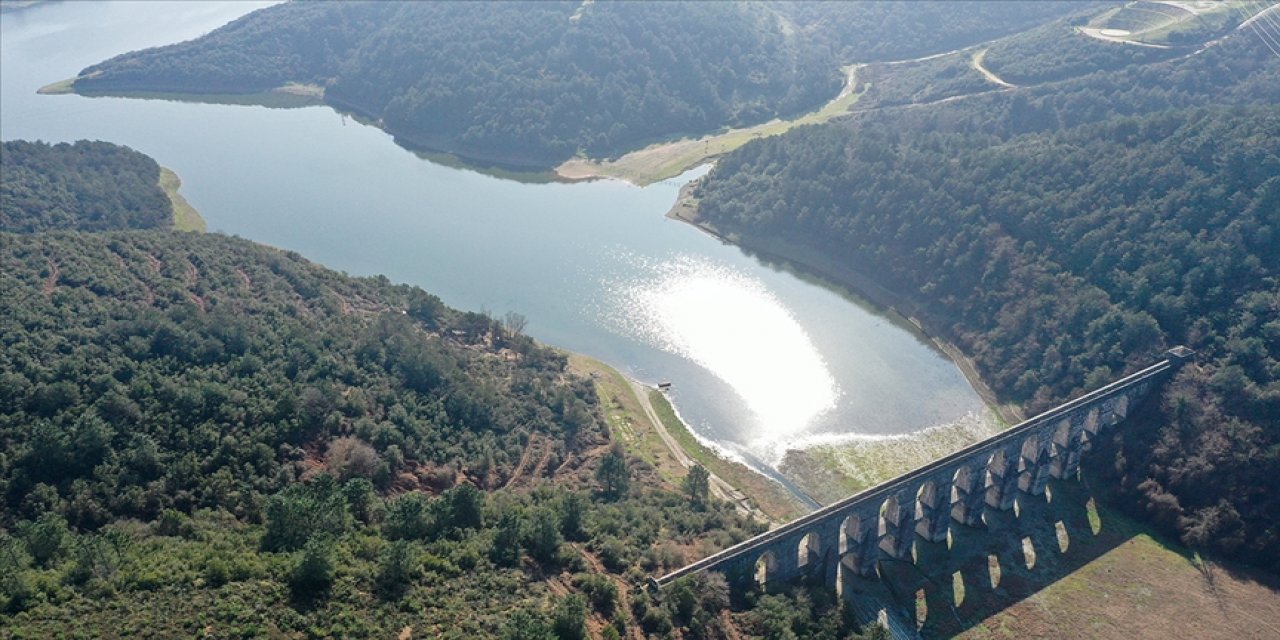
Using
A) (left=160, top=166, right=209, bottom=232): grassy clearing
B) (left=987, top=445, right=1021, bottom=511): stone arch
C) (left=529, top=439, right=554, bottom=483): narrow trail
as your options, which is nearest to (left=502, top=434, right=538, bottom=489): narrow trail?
(left=529, top=439, right=554, bottom=483): narrow trail

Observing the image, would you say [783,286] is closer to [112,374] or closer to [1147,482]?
[1147,482]

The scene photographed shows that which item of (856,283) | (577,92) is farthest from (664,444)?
(577,92)

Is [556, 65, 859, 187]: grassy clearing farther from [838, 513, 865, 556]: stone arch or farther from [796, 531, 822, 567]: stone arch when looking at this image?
[796, 531, 822, 567]: stone arch

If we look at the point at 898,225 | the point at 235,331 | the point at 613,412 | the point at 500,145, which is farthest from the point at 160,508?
the point at 500,145

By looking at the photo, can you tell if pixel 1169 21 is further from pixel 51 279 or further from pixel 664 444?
pixel 51 279

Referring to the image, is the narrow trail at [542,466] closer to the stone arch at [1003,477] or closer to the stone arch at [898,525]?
the stone arch at [898,525]

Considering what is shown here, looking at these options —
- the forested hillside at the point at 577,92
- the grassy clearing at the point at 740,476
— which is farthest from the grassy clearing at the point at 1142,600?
the forested hillside at the point at 577,92

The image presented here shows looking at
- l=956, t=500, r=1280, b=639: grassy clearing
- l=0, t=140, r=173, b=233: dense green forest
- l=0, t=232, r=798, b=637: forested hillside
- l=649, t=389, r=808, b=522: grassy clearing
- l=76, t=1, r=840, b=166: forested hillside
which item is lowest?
l=956, t=500, r=1280, b=639: grassy clearing
